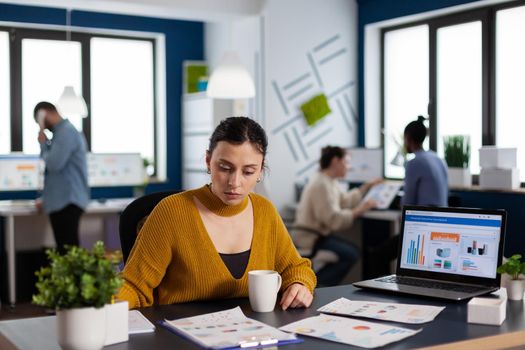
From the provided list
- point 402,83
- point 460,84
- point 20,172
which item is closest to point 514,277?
point 460,84

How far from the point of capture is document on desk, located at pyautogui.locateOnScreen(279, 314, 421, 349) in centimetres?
166

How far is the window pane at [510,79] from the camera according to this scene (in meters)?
5.25

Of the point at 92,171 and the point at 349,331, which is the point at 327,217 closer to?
the point at 92,171

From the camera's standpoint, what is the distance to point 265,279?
196 centimetres

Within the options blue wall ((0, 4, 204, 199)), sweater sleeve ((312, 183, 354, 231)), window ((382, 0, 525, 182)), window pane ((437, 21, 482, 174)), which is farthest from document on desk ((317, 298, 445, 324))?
blue wall ((0, 4, 204, 199))

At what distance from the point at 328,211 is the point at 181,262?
3.12 meters

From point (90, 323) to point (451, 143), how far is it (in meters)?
4.26

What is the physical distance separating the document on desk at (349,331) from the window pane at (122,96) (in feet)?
17.4

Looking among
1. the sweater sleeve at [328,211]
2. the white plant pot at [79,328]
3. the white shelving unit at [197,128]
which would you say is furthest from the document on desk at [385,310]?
the white shelving unit at [197,128]

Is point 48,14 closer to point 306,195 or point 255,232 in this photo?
point 306,195

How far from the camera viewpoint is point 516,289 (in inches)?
84.4

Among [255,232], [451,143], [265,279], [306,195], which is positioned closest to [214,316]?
[265,279]

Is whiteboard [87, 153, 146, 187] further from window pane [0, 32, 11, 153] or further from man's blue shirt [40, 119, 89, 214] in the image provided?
man's blue shirt [40, 119, 89, 214]

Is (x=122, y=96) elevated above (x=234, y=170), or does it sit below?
above
